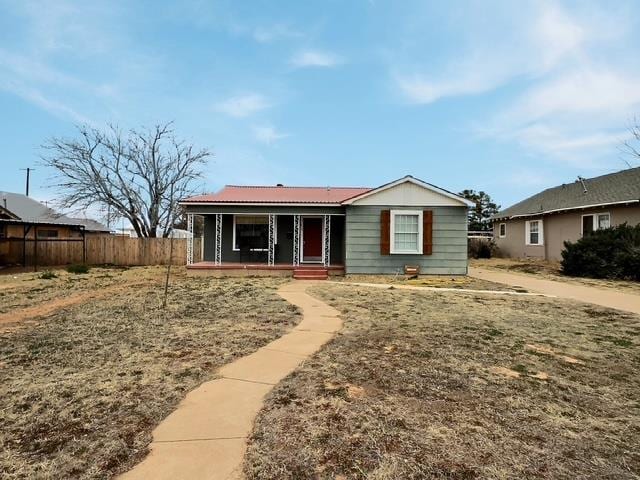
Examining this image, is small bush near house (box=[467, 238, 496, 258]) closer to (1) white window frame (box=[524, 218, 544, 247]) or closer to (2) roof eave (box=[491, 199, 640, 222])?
(2) roof eave (box=[491, 199, 640, 222])

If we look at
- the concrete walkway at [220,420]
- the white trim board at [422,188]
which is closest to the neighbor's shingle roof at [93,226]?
the white trim board at [422,188]

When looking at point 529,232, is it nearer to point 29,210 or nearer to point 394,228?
point 394,228

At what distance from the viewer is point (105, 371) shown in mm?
4148

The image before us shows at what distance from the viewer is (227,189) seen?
18.0 metres

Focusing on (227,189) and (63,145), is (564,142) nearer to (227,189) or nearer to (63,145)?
(227,189)

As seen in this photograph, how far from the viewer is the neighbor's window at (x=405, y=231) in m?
13.8

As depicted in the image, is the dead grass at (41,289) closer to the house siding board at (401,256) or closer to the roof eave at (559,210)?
the house siding board at (401,256)

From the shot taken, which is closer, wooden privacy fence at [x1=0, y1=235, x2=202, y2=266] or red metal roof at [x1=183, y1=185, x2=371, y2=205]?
red metal roof at [x1=183, y1=185, x2=371, y2=205]

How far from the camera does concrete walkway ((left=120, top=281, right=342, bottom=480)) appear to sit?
7.70 feet

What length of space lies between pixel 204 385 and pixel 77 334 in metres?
3.26

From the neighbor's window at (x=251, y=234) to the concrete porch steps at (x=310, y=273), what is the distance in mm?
2497

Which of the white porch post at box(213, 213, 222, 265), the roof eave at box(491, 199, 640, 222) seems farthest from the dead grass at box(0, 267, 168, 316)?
the roof eave at box(491, 199, 640, 222)

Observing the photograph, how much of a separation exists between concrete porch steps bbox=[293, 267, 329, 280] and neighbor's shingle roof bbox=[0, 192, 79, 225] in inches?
748

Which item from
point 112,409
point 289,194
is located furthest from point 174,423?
point 289,194
